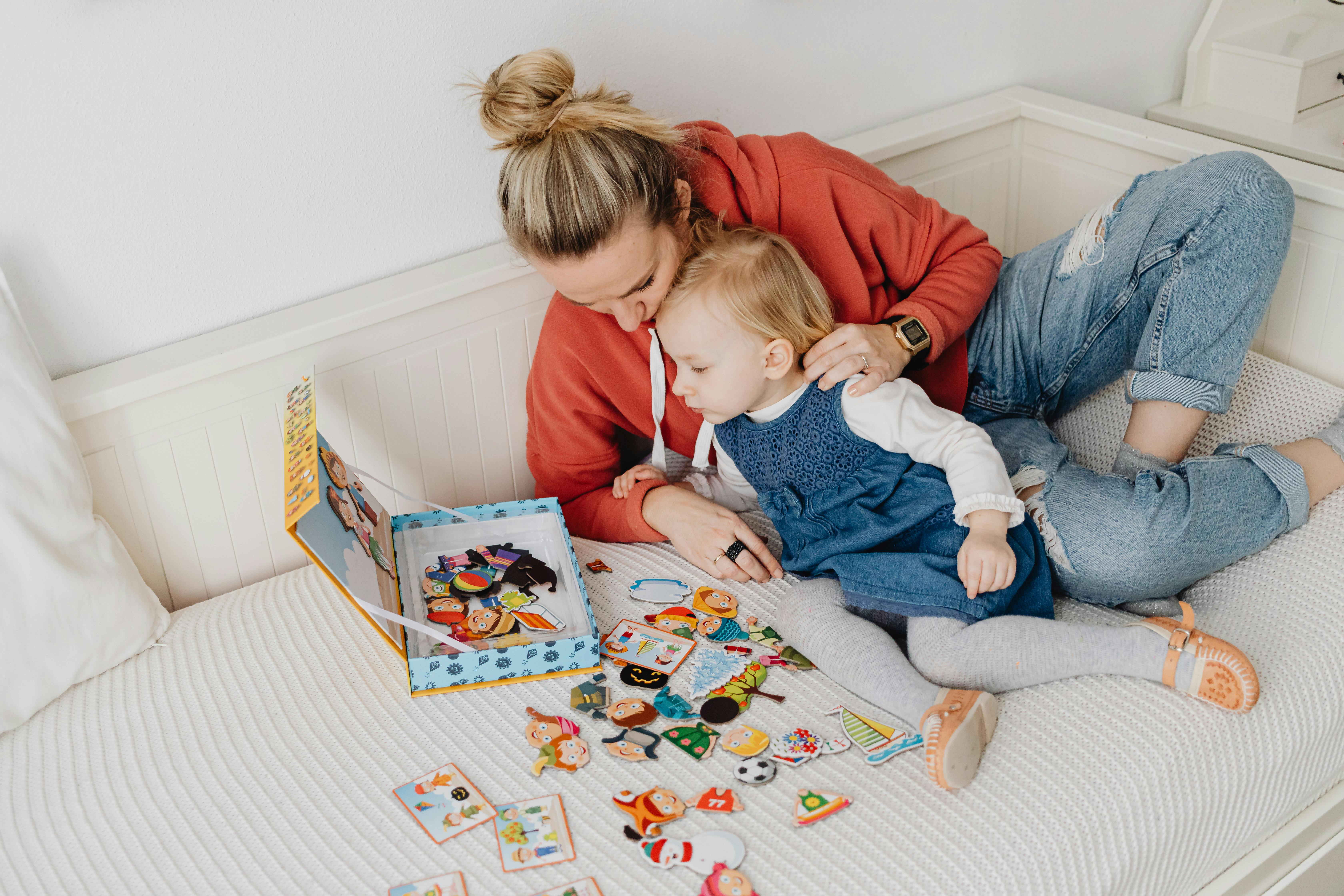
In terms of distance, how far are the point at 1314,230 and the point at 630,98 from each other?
935 mm

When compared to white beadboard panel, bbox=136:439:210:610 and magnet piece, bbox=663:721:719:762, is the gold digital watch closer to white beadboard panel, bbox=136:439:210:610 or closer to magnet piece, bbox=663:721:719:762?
magnet piece, bbox=663:721:719:762

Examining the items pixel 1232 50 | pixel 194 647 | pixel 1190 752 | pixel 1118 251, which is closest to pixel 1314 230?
pixel 1118 251

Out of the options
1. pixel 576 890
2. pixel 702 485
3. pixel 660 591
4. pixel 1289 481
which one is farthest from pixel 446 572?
pixel 1289 481

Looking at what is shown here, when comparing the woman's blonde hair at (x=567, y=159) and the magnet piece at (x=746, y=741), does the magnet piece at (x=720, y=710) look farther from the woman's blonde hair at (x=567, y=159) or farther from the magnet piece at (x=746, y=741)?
the woman's blonde hair at (x=567, y=159)

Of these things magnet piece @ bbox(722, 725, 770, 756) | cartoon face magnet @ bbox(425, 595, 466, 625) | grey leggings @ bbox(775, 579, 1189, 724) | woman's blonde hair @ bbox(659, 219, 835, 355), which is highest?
woman's blonde hair @ bbox(659, 219, 835, 355)

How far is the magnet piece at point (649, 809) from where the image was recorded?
0.98m

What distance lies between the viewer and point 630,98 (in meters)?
1.24

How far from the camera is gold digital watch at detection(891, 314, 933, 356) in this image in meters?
1.30

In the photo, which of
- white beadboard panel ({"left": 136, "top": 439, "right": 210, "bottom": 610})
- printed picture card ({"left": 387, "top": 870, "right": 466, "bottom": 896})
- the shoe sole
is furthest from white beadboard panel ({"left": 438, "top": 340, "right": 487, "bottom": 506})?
the shoe sole

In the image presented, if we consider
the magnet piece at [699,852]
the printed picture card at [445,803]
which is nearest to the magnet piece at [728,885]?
the magnet piece at [699,852]

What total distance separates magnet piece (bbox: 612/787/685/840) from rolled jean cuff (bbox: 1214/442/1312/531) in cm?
79

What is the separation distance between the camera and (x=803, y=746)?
106 centimetres

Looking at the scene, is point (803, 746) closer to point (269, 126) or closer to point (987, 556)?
point (987, 556)

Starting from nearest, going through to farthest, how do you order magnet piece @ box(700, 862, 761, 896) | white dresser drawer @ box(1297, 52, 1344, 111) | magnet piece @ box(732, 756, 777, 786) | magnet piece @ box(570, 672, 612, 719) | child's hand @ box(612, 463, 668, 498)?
1. magnet piece @ box(700, 862, 761, 896)
2. magnet piece @ box(732, 756, 777, 786)
3. magnet piece @ box(570, 672, 612, 719)
4. child's hand @ box(612, 463, 668, 498)
5. white dresser drawer @ box(1297, 52, 1344, 111)
